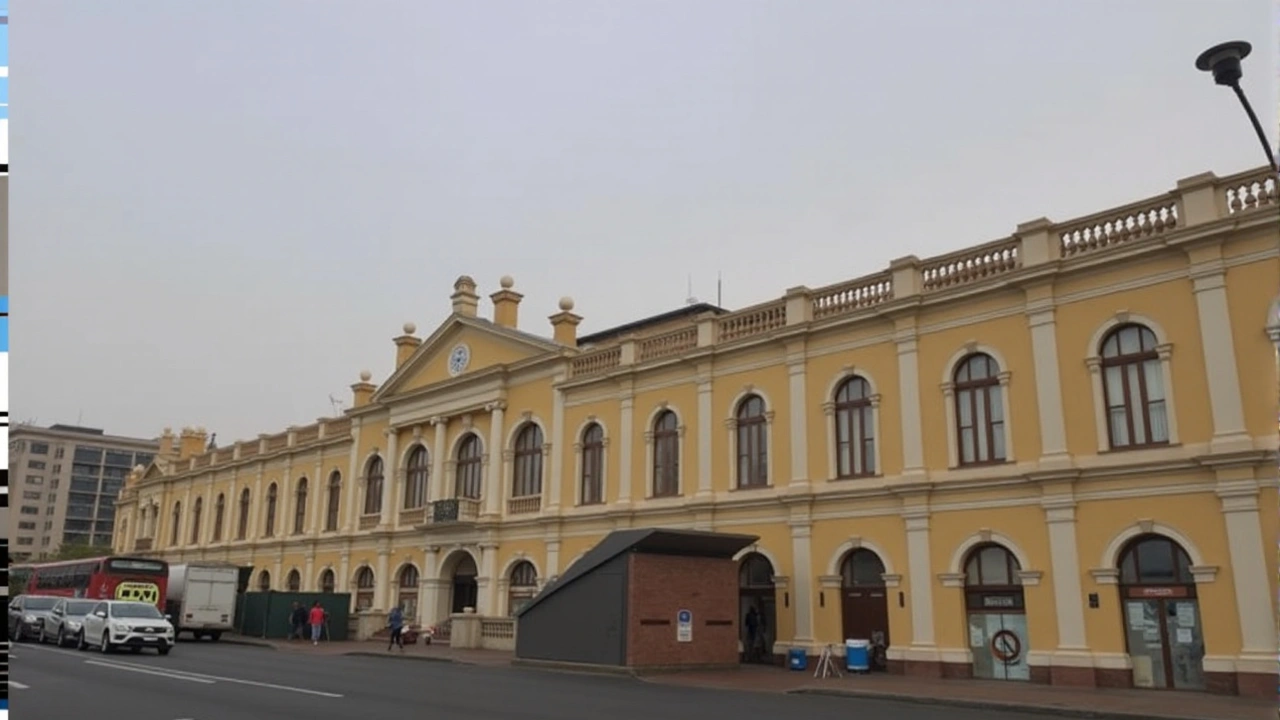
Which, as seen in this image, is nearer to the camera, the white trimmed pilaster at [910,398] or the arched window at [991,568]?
the arched window at [991,568]

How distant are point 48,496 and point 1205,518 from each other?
449ft

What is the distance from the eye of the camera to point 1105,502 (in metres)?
21.4

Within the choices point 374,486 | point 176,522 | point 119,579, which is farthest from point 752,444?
point 176,522

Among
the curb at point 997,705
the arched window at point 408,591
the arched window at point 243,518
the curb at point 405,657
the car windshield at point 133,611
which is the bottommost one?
the curb at point 997,705

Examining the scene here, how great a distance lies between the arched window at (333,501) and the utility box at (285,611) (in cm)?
557

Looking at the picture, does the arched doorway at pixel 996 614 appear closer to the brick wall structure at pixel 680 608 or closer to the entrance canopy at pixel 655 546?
the entrance canopy at pixel 655 546

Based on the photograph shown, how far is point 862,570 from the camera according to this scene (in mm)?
25734

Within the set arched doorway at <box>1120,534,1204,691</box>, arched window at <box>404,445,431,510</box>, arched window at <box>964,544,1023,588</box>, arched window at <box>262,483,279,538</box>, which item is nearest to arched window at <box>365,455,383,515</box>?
arched window at <box>404,445,431,510</box>

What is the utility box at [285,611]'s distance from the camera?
1551 inches

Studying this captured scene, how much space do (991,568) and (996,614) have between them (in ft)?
3.46

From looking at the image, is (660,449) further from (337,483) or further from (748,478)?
(337,483)

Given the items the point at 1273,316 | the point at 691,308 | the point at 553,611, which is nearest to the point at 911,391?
the point at 1273,316

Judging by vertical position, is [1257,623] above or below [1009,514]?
below

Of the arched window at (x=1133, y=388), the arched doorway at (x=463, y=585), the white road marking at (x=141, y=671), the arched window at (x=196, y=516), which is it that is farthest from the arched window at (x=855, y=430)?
the arched window at (x=196, y=516)
